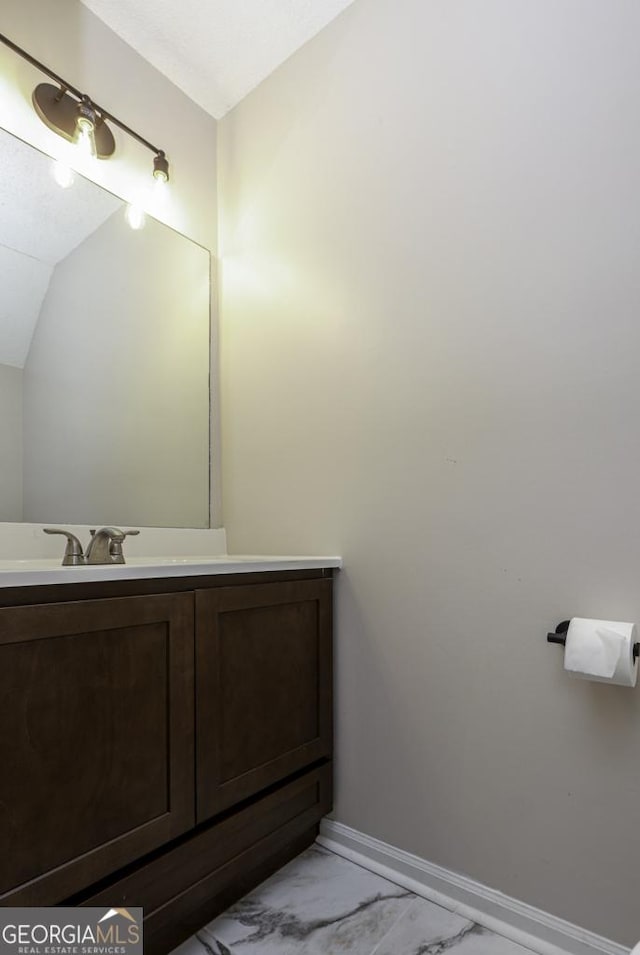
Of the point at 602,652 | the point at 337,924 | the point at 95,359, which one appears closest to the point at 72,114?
the point at 95,359

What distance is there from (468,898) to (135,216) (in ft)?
7.00

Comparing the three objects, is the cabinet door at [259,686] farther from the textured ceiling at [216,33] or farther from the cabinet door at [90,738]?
the textured ceiling at [216,33]

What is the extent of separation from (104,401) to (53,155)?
70 cm

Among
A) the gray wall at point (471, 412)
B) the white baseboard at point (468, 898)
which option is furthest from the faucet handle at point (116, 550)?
the white baseboard at point (468, 898)

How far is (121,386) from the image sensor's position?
1.68 metres

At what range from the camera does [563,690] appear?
114 cm

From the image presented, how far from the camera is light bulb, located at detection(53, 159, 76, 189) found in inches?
60.0

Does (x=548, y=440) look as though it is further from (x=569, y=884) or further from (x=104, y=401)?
(x=104, y=401)

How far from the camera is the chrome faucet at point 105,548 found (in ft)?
4.33

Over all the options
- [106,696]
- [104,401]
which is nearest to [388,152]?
[104,401]

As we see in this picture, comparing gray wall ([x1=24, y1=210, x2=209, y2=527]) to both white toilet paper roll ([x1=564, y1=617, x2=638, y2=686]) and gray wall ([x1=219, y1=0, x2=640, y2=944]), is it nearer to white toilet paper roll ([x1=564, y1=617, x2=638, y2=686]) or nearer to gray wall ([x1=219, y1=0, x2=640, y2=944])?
gray wall ([x1=219, y1=0, x2=640, y2=944])

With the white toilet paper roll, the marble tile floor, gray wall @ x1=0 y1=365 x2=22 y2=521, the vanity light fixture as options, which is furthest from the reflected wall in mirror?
the white toilet paper roll

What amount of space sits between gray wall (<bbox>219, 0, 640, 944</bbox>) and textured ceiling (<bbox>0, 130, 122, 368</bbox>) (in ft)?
2.15

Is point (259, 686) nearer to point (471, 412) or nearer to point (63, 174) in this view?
point (471, 412)
